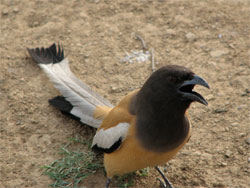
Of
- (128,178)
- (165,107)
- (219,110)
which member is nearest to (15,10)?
(128,178)

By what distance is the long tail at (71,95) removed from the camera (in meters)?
5.43

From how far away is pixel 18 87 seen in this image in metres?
6.23

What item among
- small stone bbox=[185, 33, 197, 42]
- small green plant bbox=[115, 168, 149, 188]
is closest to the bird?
small green plant bbox=[115, 168, 149, 188]

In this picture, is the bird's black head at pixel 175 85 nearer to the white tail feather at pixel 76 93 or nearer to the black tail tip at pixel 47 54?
the white tail feather at pixel 76 93

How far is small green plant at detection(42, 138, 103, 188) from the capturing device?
4.92 metres

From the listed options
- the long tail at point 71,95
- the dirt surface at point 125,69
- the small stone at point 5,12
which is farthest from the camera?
the small stone at point 5,12

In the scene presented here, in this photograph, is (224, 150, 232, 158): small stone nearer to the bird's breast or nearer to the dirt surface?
the dirt surface

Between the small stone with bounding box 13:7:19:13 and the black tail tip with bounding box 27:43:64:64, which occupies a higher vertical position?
the black tail tip with bounding box 27:43:64:64

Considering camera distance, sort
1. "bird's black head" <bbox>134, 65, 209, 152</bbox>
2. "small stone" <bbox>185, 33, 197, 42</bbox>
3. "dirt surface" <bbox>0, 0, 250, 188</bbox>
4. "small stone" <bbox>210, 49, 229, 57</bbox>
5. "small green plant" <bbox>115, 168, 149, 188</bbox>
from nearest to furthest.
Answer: "bird's black head" <bbox>134, 65, 209, 152</bbox> → "small green plant" <bbox>115, 168, 149, 188</bbox> → "dirt surface" <bbox>0, 0, 250, 188</bbox> → "small stone" <bbox>210, 49, 229, 57</bbox> → "small stone" <bbox>185, 33, 197, 42</bbox>

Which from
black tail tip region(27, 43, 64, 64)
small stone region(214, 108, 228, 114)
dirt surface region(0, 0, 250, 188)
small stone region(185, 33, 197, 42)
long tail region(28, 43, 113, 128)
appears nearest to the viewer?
dirt surface region(0, 0, 250, 188)

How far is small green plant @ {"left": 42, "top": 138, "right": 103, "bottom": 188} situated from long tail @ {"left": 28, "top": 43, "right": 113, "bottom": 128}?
0.49 metres

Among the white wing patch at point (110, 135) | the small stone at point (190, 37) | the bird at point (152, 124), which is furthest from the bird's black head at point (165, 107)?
the small stone at point (190, 37)

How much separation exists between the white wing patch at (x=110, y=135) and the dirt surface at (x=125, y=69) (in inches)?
24.9

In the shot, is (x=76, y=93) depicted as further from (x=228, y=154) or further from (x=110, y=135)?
(x=228, y=154)
